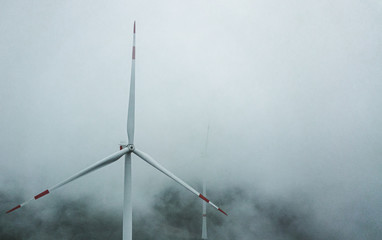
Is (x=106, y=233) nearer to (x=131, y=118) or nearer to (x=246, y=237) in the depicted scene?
(x=246, y=237)

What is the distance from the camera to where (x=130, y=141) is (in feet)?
125

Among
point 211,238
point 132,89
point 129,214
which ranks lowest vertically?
point 129,214

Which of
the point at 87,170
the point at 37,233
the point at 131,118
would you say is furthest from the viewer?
the point at 37,233

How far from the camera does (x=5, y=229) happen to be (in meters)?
183

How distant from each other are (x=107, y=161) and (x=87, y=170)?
8.23ft

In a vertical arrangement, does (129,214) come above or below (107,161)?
below

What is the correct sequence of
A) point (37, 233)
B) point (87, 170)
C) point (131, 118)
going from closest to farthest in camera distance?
point (87, 170), point (131, 118), point (37, 233)

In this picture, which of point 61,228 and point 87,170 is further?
point 61,228

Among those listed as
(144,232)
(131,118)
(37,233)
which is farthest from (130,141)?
(37,233)

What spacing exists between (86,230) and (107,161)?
581 feet

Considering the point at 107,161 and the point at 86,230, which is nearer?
the point at 107,161

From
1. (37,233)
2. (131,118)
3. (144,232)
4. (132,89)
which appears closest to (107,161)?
(131,118)

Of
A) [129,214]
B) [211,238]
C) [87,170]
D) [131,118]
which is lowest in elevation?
[129,214]

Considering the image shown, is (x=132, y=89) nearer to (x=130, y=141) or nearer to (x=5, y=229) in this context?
(x=130, y=141)
